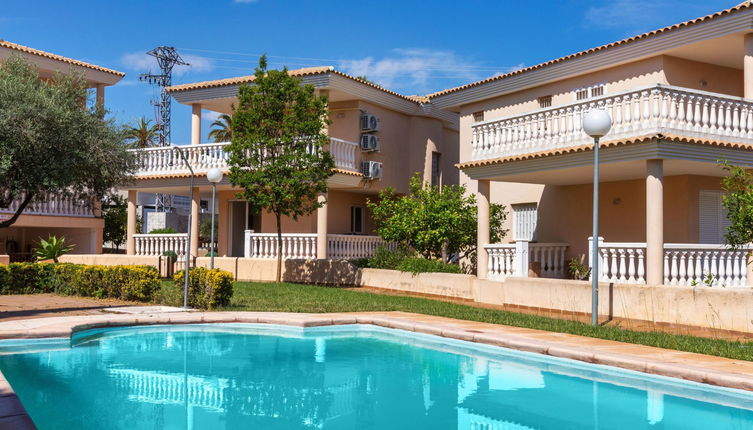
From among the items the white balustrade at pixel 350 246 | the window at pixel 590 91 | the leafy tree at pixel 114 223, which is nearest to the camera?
the window at pixel 590 91

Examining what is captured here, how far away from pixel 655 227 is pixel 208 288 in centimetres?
1002

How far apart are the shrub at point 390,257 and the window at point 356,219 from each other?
4630 millimetres

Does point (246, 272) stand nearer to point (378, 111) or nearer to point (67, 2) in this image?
point (378, 111)

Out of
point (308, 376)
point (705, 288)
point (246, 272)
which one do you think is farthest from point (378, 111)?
point (308, 376)

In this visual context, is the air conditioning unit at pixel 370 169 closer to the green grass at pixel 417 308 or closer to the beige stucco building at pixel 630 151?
the beige stucco building at pixel 630 151

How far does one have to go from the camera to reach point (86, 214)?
89.1ft

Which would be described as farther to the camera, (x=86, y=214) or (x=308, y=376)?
(x=86, y=214)

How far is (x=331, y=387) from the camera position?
973 cm

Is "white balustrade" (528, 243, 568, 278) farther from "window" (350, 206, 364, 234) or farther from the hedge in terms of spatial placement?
the hedge

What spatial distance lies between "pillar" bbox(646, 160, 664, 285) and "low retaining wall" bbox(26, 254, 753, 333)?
0.43m

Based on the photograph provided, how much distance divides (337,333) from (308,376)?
3339 mm

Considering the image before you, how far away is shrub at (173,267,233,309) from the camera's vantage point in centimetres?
1568

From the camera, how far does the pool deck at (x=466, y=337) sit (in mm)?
8633

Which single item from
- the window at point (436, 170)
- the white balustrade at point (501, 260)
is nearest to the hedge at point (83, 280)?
the white balustrade at point (501, 260)
